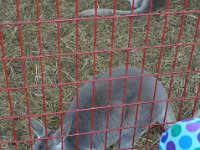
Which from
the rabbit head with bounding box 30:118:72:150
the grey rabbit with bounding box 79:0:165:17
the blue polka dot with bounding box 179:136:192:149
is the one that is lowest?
the rabbit head with bounding box 30:118:72:150

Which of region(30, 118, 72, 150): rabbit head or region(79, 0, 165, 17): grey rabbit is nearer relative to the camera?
region(30, 118, 72, 150): rabbit head

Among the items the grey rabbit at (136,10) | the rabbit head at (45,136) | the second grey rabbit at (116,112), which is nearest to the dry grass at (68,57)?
the grey rabbit at (136,10)

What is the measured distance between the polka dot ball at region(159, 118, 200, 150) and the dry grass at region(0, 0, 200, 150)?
770 mm

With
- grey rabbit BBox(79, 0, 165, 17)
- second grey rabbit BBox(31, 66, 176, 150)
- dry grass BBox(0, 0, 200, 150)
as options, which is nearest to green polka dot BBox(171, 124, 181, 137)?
second grey rabbit BBox(31, 66, 176, 150)

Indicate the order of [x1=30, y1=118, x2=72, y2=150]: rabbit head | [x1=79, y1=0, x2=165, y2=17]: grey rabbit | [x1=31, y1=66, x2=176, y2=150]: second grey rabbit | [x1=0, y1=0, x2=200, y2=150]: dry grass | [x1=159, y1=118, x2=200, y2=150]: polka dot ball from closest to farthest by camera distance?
[x1=159, y1=118, x2=200, y2=150]: polka dot ball → [x1=30, y1=118, x2=72, y2=150]: rabbit head → [x1=31, y1=66, x2=176, y2=150]: second grey rabbit → [x1=0, y1=0, x2=200, y2=150]: dry grass → [x1=79, y1=0, x2=165, y2=17]: grey rabbit

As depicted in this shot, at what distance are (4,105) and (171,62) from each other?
1.52 meters

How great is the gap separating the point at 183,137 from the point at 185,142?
4cm

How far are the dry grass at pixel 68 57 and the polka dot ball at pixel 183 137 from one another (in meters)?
0.77

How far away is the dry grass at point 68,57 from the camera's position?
137 inches

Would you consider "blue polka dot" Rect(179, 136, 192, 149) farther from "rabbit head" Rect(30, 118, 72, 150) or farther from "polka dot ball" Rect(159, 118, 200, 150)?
"rabbit head" Rect(30, 118, 72, 150)

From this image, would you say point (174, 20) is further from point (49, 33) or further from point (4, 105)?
point (4, 105)

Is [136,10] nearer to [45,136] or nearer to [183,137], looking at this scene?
[45,136]

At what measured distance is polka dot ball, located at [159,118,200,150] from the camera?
239cm

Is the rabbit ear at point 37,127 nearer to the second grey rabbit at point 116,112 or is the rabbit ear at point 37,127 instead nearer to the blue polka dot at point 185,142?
the second grey rabbit at point 116,112
